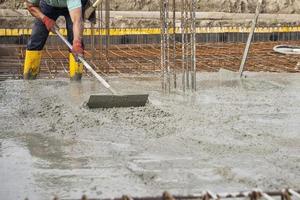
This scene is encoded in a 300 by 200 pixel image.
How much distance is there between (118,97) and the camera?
492 cm

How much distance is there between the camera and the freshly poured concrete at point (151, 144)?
109 inches

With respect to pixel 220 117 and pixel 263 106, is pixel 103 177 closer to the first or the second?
pixel 220 117

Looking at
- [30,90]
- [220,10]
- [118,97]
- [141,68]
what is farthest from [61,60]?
[220,10]

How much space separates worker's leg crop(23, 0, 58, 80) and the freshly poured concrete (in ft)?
4.35

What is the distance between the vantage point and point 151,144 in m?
3.62

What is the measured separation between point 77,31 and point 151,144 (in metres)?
2.90

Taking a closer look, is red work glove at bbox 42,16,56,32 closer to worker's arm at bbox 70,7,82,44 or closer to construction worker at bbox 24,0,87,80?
construction worker at bbox 24,0,87,80

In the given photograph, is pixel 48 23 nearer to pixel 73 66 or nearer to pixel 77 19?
pixel 77 19

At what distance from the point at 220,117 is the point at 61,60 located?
5.50 metres

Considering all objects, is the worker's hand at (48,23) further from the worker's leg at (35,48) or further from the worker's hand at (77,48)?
the worker's hand at (77,48)

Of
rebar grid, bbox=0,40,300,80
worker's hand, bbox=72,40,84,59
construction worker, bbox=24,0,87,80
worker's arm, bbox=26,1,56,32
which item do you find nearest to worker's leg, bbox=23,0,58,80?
construction worker, bbox=24,0,87,80

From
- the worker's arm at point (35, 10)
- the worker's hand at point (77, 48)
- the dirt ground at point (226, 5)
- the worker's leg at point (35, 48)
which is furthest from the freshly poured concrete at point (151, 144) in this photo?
the dirt ground at point (226, 5)

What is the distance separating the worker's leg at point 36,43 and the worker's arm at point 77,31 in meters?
0.90

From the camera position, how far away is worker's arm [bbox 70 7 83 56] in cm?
613
